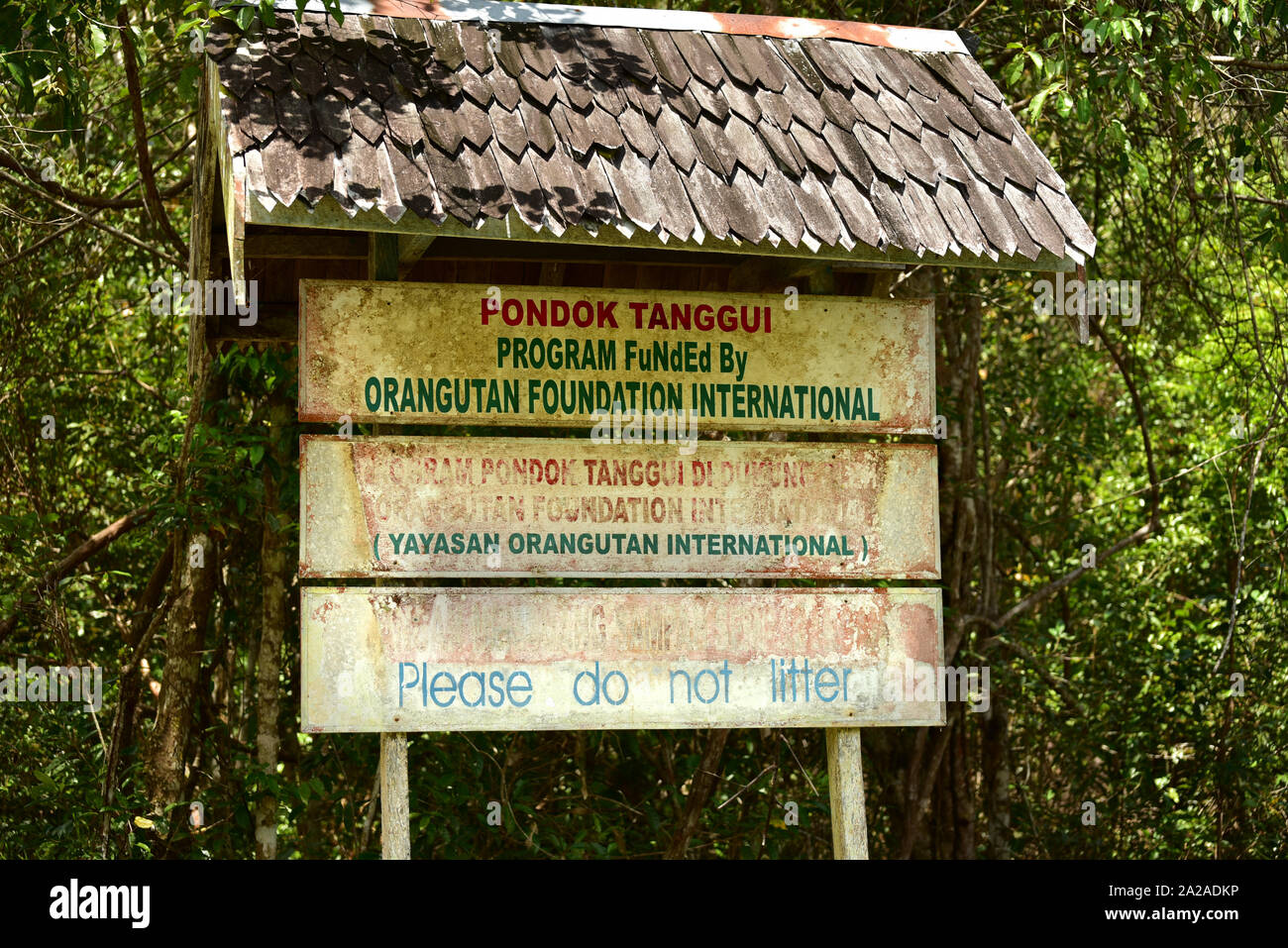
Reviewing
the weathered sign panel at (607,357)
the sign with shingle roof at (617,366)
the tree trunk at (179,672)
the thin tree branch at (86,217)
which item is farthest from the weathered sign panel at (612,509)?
the thin tree branch at (86,217)

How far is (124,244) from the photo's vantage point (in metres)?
8.28

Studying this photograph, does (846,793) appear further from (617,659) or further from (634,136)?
(634,136)

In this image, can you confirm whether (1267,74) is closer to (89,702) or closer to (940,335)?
(940,335)

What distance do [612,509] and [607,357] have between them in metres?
0.55

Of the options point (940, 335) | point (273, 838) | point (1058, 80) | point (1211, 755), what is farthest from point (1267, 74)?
point (273, 838)

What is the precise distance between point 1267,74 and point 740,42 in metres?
3.17

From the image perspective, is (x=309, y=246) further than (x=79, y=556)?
No

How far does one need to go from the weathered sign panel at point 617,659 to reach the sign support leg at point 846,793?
0.17m

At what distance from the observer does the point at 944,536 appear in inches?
336

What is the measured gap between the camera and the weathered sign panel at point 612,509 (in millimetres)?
4660
